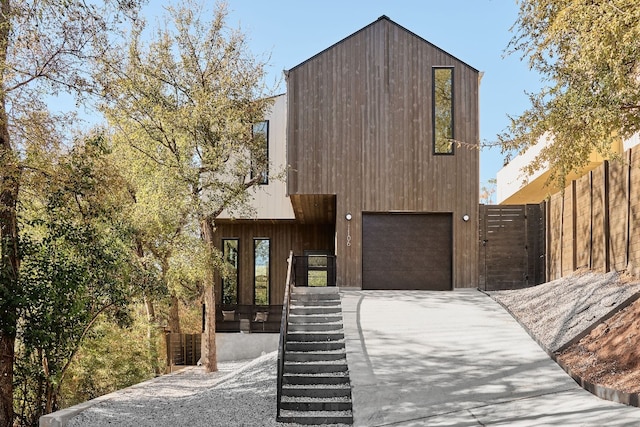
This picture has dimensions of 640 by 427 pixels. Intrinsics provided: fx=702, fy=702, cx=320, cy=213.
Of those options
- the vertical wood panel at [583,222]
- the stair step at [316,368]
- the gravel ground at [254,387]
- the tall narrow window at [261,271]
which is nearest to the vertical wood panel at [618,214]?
the gravel ground at [254,387]

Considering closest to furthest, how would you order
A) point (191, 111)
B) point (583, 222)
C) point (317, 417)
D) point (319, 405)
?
1. point (317, 417)
2. point (319, 405)
3. point (583, 222)
4. point (191, 111)

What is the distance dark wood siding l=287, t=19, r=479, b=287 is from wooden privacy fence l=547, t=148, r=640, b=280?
7.53 feet

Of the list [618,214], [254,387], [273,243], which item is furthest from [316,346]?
[273,243]

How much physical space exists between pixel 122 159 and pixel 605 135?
450 inches

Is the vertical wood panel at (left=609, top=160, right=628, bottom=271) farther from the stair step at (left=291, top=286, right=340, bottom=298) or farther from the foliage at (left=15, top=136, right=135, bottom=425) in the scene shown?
the foliage at (left=15, top=136, right=135, bottom=425)

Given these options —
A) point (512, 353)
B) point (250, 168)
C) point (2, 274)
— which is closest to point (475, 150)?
point (250, 168)

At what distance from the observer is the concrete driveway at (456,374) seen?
799cm

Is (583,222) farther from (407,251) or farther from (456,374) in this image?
(456,374)

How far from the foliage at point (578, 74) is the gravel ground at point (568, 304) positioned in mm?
2071

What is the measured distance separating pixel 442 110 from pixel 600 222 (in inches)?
222

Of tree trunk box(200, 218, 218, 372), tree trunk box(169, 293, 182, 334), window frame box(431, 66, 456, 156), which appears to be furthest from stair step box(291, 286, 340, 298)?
tree trunk box(169, 293, 182, 334)

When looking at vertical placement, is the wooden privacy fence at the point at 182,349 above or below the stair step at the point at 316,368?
below

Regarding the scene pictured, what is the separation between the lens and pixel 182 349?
768 inches

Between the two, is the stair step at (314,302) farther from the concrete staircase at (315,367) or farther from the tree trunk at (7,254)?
the tree trunk at (7,254)
